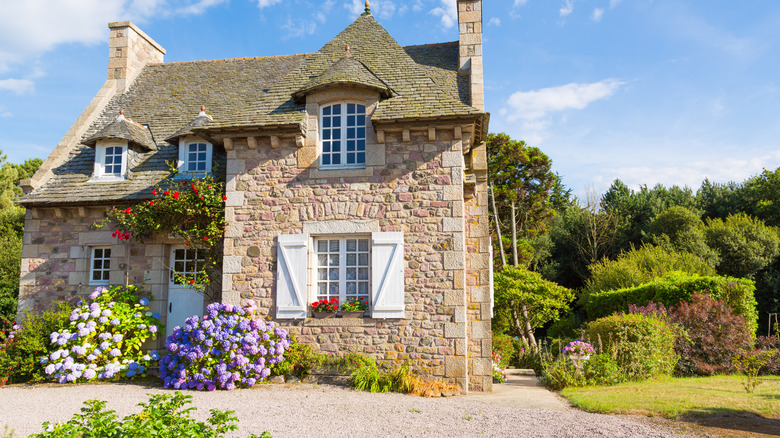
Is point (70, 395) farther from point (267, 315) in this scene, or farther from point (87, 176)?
point (87, 176)

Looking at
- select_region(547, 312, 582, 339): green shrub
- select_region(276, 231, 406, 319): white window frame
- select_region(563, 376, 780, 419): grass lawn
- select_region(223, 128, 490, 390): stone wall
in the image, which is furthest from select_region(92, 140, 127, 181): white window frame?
select_region(547, 312, 582, 339): green shrub

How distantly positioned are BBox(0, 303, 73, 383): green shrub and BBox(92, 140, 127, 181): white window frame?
301cm

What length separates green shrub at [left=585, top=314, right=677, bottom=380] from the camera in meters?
9.16

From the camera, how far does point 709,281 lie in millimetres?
11219

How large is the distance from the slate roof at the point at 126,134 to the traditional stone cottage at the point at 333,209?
1.8 inches

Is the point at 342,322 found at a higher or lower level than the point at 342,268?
lower

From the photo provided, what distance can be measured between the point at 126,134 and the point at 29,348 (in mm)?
4552

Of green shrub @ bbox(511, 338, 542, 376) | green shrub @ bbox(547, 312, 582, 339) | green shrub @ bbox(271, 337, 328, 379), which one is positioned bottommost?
green shrub @ bbox(511, 338, 542, 376)

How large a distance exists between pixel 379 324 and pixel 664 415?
4.21 m

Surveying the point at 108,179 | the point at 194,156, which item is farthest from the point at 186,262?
the point at 108,179

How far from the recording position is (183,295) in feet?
34.4

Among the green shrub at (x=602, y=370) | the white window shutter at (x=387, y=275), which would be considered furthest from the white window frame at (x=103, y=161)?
the green shrub at (x=602, y=370)

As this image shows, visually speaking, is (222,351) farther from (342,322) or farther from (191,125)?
(191,125)

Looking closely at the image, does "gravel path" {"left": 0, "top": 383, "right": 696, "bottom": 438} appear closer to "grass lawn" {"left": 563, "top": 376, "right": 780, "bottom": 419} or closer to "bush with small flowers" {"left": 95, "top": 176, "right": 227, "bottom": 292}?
"grass lawn" {"left": 563, "top": 376, "right": 780, "bottom": 419}
